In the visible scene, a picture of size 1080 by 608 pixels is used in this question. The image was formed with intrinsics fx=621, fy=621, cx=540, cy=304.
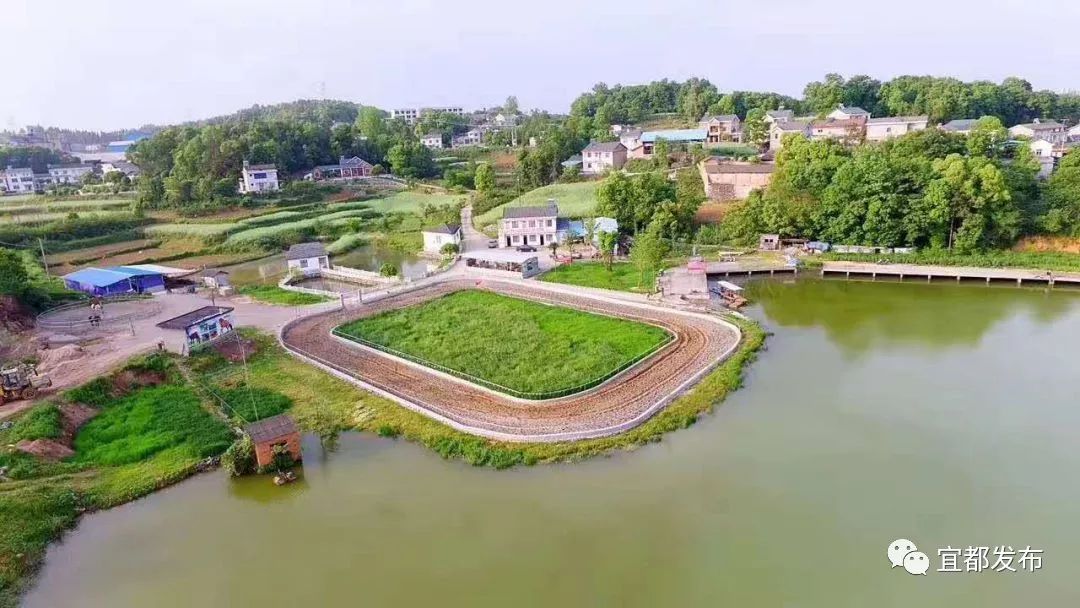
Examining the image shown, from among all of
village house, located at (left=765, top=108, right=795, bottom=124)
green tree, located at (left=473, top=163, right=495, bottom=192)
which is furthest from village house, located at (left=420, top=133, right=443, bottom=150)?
village house, located at (left=765, top=108, right=795, bottom=124)

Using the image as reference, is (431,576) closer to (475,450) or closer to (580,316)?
(475,450)

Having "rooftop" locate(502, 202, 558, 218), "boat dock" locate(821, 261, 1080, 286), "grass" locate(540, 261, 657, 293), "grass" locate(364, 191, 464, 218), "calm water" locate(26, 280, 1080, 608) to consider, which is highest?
"grass" locate(364, 191, 464, 218)

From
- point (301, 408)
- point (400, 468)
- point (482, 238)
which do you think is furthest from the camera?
point (482, 238)

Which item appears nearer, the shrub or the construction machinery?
the shrub

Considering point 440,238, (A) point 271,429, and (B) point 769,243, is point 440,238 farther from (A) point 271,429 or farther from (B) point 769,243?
(A) point 271,429

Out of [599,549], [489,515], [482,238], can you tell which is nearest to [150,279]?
[482,238]

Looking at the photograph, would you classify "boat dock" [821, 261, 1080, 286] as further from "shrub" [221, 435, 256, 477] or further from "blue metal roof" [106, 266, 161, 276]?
"blue metal roof" [106, 266, 161, 276]
